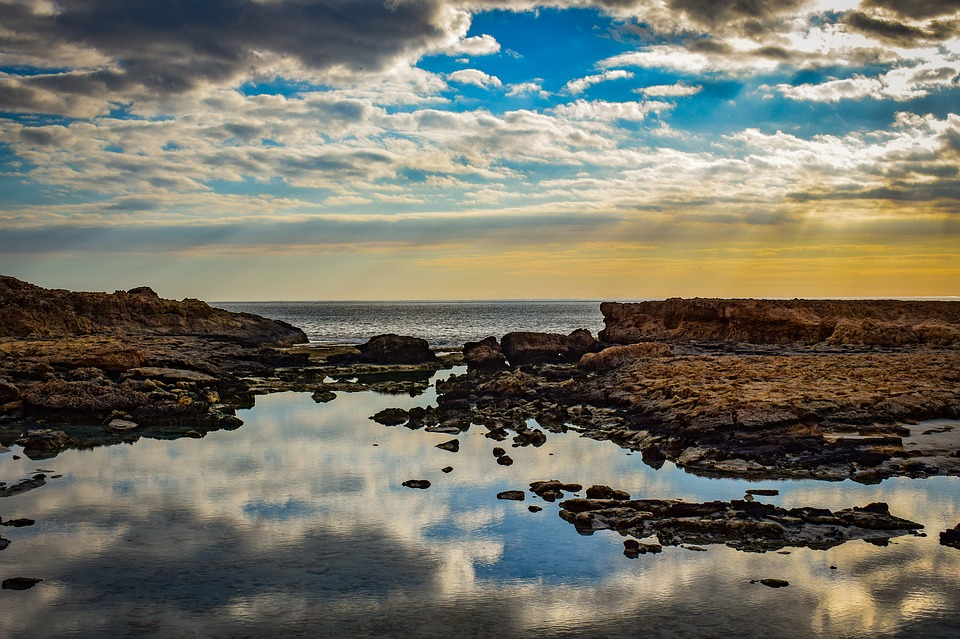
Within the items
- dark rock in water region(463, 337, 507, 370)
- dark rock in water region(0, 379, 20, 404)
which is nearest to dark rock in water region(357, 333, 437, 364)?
dark rock in water region(463, 337, 507, 370)

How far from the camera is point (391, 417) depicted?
118 feet

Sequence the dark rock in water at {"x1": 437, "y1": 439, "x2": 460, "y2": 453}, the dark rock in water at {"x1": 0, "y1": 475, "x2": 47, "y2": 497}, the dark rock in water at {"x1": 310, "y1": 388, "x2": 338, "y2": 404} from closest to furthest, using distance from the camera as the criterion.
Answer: the dark rock in water at {"x1": 0, "y1": 475, "x2": 47, "y2": 497} < the dark rock in water at {"x1": 437, "y1": 439, "x2": 460, "y2": 453} < the dark rock in water at {"x1": 310, "y1": 388, "x2": 338, "y2": 404}

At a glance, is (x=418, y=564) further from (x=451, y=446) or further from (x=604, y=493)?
(x=451, y=446)

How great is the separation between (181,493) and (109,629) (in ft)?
31.6

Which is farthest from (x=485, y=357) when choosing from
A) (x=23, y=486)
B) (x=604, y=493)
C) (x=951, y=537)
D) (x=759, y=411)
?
(x=951, y=537)

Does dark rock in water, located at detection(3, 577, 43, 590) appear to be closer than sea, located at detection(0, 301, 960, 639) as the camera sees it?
No

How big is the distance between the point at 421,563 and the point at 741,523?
765 centimetres

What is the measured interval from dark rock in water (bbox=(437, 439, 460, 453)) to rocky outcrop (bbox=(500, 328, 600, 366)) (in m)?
30.6

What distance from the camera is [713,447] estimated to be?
82.4 ft

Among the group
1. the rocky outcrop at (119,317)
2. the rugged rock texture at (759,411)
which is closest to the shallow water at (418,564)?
the rugged rock texture at (759,411)

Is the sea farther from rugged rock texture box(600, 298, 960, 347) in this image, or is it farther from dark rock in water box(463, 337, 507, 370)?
rugged rock texture box(600, 298, 960, 347)

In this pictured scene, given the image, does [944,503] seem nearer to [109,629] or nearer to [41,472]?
[109,629]

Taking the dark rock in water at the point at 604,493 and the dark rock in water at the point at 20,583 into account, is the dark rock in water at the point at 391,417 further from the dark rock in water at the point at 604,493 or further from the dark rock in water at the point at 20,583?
the dark rock in water at the point at 20,583

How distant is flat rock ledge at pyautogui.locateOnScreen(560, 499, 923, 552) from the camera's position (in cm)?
1697
